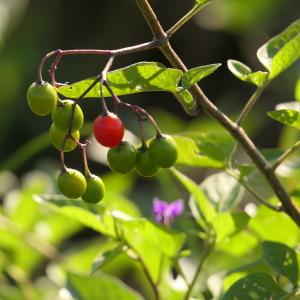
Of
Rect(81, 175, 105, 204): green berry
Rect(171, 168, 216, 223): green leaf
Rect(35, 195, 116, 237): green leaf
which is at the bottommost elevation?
Rect(171, 168, 216, 223): green leaf

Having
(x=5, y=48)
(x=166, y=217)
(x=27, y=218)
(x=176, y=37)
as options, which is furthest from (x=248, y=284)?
(x=176, y=37)

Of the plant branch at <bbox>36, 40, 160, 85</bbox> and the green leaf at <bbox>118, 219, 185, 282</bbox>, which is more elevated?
the plant branch at <bbox>36, 40, 160, 85</bbox>

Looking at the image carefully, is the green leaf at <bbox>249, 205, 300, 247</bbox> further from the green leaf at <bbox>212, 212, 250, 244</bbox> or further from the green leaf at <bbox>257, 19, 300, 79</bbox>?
the green leaf at <bbox>257, 19, 300, 79</bbox>

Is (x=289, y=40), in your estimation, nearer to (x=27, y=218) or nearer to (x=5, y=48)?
(x=27, y=218)

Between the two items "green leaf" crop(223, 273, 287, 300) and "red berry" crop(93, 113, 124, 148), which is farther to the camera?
"green leaf" crop(223, 273, 287, 300)

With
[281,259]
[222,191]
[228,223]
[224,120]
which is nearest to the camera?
[224,120]

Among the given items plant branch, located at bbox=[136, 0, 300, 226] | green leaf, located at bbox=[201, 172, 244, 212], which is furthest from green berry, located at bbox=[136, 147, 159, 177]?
green leaf, located at bbox=[201, 172, 244, 212]

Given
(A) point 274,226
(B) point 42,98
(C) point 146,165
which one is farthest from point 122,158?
(A) point 274,226

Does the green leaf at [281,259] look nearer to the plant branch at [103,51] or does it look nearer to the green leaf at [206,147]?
the green leaf at [206,147]

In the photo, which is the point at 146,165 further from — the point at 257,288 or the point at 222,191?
the point at 222,191
